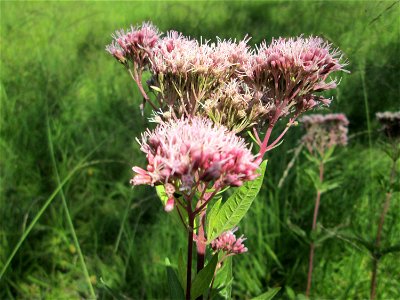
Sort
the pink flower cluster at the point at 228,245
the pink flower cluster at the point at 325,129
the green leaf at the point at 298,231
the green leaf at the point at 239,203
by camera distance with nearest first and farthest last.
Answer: the green leaf at the point at 239,203 < the pink flower cluster at the point at 228,245 < the green leaf at the point at 298,231 < the pink flower cluster at the point at 325,129

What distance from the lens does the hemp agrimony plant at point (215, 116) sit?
973 millimetres

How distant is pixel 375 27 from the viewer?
254 cm

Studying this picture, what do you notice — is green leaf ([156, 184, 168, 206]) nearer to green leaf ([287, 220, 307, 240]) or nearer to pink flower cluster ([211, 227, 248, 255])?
pink flower cluster ([211, 227, 248, 255])

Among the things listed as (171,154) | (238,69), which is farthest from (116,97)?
(171,154)

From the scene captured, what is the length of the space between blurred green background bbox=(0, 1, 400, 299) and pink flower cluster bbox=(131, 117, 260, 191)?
0.60m

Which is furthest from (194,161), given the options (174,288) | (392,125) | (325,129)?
(325,129)

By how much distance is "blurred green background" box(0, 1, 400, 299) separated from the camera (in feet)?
6.68

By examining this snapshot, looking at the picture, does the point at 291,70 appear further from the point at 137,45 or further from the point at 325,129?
the point at 325,129

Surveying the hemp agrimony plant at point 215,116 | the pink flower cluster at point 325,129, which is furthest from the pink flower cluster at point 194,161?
the pink flower cluster at point 325,129

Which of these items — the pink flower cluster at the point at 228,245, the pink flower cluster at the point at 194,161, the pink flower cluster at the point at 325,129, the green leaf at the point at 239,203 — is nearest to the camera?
→ the pink flower cluster at the point at 194,161

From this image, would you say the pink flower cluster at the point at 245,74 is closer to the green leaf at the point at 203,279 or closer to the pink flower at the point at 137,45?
the pink flower at the point at 137,45

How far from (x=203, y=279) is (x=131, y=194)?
98 cm

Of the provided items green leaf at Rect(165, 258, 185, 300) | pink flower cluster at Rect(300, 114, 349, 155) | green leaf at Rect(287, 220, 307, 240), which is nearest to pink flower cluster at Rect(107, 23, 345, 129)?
green leaf at Rect(165, 258, 185, 300)

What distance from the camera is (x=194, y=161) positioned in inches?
36.7
